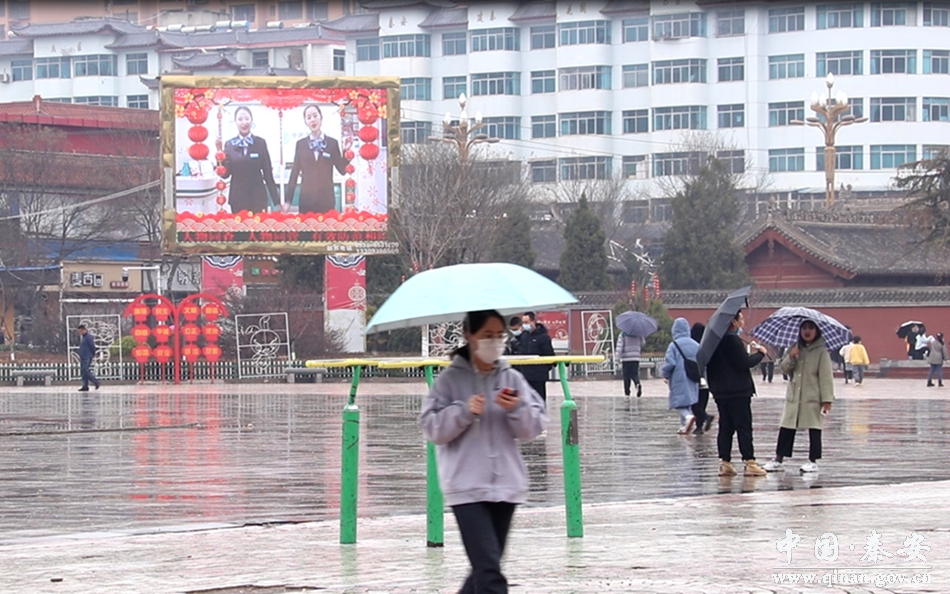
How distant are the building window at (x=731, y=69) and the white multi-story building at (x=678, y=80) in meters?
0.08

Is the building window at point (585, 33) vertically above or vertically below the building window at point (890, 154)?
above

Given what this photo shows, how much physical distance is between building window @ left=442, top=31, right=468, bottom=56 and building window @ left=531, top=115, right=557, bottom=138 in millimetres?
6670

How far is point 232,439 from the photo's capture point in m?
19.8

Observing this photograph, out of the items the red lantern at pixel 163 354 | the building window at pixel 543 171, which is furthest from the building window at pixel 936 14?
the red lantern at pixel 163 354

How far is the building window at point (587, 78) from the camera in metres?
93.6

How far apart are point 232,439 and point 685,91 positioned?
244ft

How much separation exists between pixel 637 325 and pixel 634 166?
65.5 meters

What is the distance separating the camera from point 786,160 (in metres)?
90.6

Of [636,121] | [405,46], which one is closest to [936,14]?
[636,121]

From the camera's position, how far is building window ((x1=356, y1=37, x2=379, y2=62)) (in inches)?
4016

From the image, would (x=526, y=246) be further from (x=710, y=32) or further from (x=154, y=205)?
(x=710, y=32)

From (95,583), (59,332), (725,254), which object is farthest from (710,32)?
(95,583)

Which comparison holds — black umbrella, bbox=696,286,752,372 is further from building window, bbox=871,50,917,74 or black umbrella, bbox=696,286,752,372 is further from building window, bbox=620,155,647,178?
building window, bbox=620,155,647,178

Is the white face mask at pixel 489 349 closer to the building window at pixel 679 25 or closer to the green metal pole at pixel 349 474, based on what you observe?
the green metal pole at pixel 349 474
